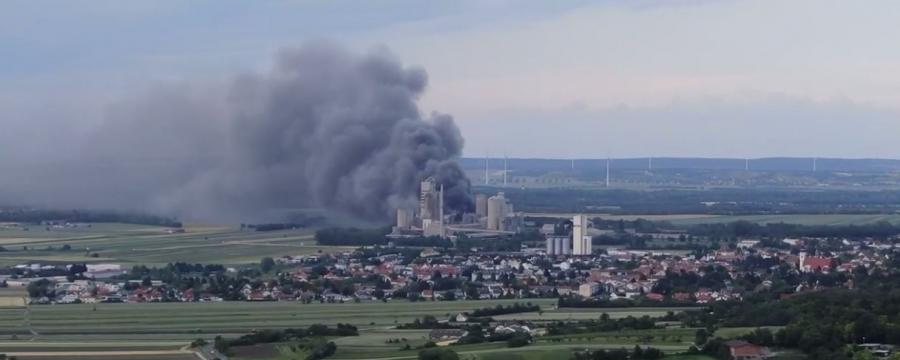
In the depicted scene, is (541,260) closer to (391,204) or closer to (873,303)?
(391,204)

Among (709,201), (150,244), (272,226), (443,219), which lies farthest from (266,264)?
(709,201)

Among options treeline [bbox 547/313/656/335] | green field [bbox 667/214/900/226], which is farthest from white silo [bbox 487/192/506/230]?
treeline [bbox 547/313/656/335]

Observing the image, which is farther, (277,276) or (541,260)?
(541,260)

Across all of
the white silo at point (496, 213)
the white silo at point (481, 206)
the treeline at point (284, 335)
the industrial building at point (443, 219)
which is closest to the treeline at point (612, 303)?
the treeline at point (284, 335)

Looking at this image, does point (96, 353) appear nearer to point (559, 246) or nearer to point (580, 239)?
point (559, 246)

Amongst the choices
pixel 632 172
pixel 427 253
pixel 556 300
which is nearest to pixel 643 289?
pixel 556 300

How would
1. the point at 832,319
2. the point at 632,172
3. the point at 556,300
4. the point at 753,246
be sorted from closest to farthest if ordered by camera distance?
the point at 832,319 < the point at 556,300 < the point at 753,246 < the point at 632,172
